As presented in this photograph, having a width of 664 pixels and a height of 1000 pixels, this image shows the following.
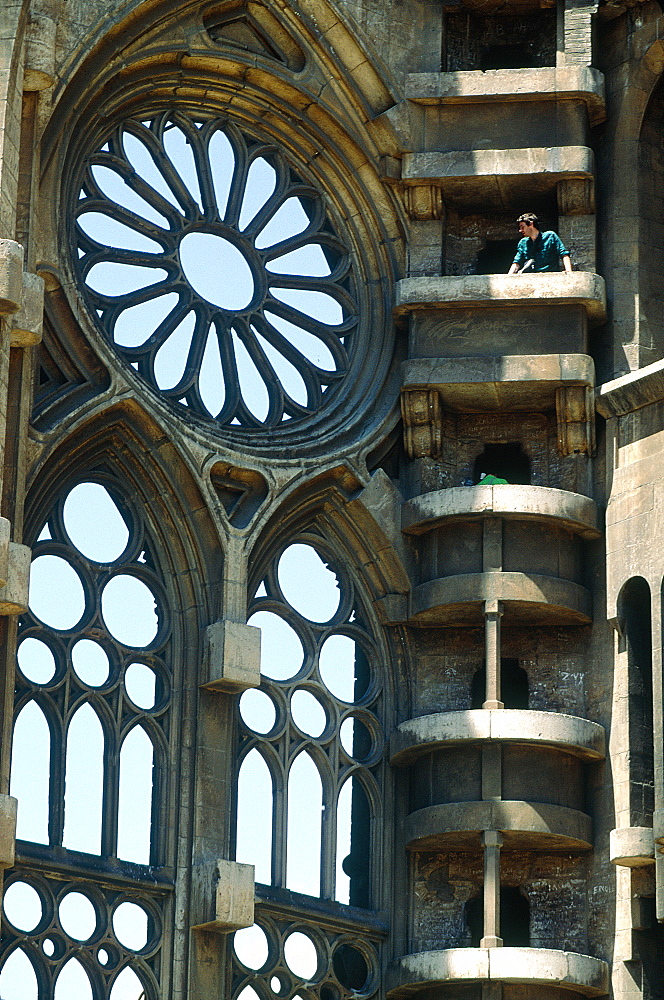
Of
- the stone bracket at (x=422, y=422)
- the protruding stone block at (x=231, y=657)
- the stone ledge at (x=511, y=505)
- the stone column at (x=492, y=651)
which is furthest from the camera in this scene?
the stone bracket at (x=422, y=422)

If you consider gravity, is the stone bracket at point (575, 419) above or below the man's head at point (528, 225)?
below

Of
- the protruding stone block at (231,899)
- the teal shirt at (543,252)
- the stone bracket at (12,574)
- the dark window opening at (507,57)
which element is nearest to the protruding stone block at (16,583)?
the stone bracket at (12,574)

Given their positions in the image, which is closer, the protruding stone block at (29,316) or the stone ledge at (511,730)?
the protruding stone block at (29,316)

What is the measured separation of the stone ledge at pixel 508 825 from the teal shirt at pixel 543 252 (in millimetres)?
5499

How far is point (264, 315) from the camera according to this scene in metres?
28.6

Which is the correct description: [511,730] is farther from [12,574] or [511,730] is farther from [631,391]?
[12,574]

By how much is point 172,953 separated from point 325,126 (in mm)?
8717

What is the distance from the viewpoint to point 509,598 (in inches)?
1072

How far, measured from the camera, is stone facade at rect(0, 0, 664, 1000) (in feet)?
85.2

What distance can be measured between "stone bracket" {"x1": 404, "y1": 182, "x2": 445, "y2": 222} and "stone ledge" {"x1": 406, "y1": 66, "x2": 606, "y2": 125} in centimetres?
90

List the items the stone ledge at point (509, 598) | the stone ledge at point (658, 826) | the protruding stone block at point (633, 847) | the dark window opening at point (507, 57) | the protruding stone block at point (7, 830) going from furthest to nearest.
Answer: the dark window opening at point (507, 57) < the stone ledge at point (509, 598) < the protruding stone block at point (633, 847) < the stone ledge at point (658, 826) < the protruding stone block at point (7, 830)

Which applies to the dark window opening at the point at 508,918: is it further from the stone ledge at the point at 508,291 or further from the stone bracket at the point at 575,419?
the stone ledge at the point at 508,291

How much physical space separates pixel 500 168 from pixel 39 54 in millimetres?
5236

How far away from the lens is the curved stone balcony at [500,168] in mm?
28531
